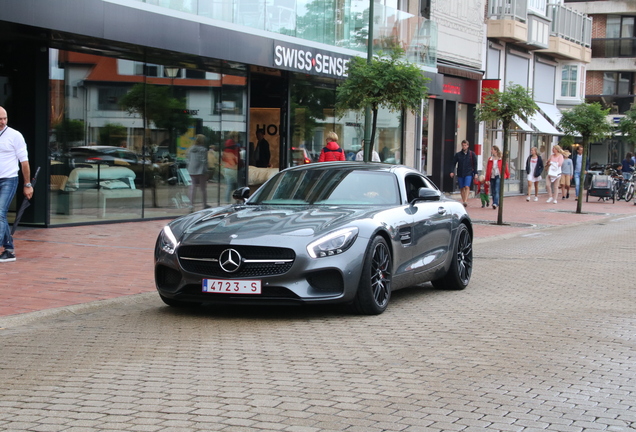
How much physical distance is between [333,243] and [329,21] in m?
16.2

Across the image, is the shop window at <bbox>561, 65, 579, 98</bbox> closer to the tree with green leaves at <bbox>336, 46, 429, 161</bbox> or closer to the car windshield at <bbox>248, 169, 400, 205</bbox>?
the tree with green leaves at <bbox>336, 46, 429, 161</bbox>

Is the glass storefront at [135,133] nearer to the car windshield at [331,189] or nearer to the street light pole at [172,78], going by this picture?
the street light pole at [172,78]

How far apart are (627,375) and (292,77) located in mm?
18016

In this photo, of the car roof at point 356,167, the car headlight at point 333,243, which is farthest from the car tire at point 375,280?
the car roof at point 356,167

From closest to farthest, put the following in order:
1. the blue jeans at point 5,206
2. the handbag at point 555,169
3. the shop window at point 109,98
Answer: the blue jeans at point 5,206 → the shop window at point 109,98 → the handbag at point 555,169

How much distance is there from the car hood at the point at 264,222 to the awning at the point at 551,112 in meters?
36.3

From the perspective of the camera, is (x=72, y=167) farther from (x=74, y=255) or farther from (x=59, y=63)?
(x=74, y=255)

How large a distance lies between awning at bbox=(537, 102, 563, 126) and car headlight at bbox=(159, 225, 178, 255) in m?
37.1

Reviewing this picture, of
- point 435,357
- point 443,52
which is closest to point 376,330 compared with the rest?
point 435,357

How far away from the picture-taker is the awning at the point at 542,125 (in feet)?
130

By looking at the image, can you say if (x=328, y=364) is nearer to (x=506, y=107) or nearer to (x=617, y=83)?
(x=506, y=107)

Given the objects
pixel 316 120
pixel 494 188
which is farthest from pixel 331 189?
pixel 494 188

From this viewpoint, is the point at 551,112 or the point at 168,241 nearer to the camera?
the point at 168,241

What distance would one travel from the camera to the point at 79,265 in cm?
1156
